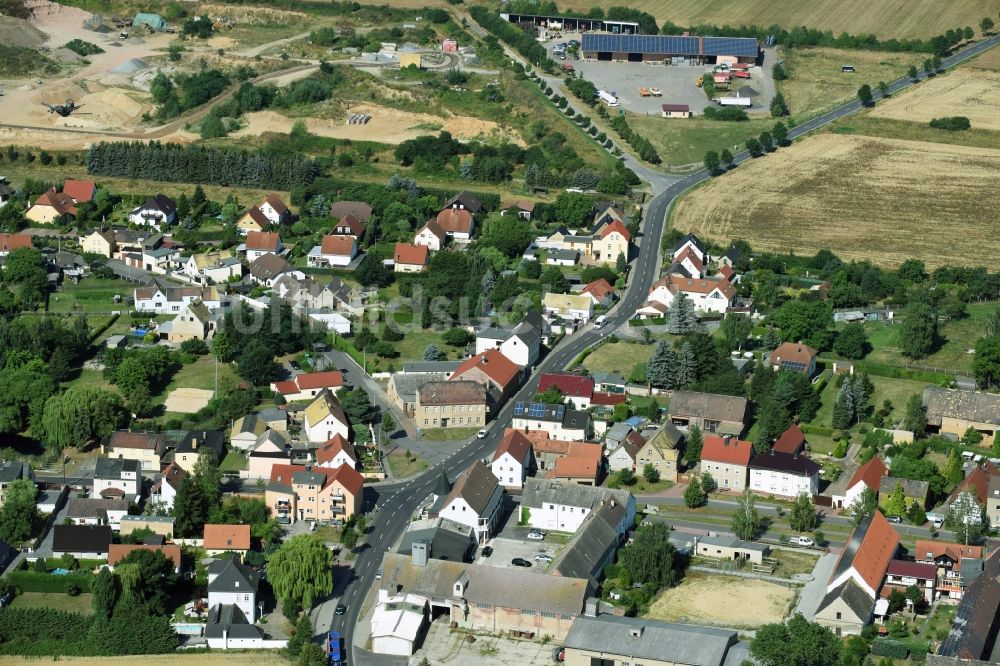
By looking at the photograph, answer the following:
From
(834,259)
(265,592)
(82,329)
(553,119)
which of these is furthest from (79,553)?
(553,119)

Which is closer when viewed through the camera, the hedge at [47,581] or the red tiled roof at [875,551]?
the red tiled roof at [875,551]

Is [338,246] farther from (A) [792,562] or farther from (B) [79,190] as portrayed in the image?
(A) [792,562]

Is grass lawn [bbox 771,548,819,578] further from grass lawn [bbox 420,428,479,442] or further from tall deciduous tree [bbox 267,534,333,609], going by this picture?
grass lawn [bbox 420,428,479,442]

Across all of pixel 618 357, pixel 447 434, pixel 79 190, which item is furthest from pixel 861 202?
pixel 79 190

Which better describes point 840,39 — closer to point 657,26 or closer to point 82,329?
point 657,26

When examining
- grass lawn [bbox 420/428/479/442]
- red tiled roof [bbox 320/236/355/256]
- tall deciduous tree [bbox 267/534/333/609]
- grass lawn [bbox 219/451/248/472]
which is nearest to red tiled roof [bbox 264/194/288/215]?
red tiled roof [bbox 320/236/355/256]

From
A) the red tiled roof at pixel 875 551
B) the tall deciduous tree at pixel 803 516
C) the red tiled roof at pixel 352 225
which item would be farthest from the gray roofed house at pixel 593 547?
the red tiled roof at pixel 352 225

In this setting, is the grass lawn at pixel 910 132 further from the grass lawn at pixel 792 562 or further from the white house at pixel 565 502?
the grass lawn at pixel 792 562

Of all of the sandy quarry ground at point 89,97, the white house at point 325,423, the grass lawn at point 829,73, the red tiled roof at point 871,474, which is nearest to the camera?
the red tiled roof at point 871,474
